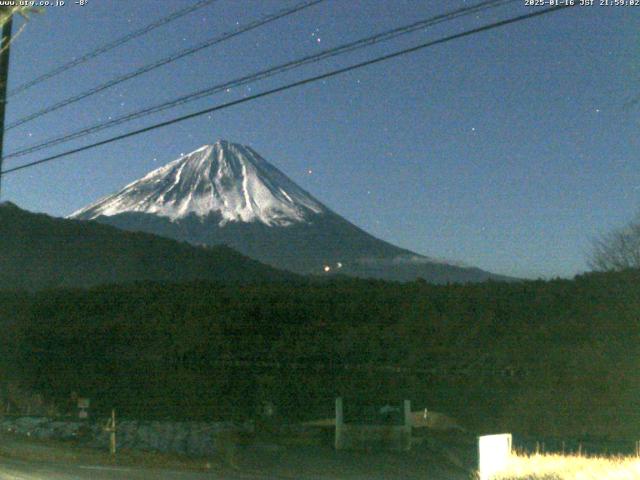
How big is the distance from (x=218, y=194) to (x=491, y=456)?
104m

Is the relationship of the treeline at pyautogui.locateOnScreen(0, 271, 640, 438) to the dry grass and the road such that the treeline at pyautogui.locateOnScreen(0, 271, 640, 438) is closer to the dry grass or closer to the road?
the dry grass

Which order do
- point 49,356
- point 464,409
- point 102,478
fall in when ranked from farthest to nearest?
1. point 49,356
2. point 464,409
3. point 102,478

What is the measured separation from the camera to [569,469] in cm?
1016

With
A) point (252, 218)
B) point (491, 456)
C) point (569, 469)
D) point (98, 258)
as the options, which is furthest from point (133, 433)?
point (252, 218)

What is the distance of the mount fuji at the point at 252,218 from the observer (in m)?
84.7

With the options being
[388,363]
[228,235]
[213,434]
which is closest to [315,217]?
[228,235]

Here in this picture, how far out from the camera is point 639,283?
2375cm

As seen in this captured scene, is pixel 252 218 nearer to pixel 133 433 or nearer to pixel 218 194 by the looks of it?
pixel 218 194

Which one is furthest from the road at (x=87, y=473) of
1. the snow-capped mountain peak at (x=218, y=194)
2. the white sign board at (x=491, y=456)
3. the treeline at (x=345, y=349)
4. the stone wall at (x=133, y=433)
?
the snow-capped mountain peak at (x=218, y=194)

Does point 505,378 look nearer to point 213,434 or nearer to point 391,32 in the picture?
point 213,434

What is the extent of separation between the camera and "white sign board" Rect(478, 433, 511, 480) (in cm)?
1034

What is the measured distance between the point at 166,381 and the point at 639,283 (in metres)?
15.6

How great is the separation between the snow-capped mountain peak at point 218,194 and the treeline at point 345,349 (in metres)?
65.8

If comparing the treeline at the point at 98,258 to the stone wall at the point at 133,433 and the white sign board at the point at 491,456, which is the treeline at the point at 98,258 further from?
the white sign board at the point at 491,456
